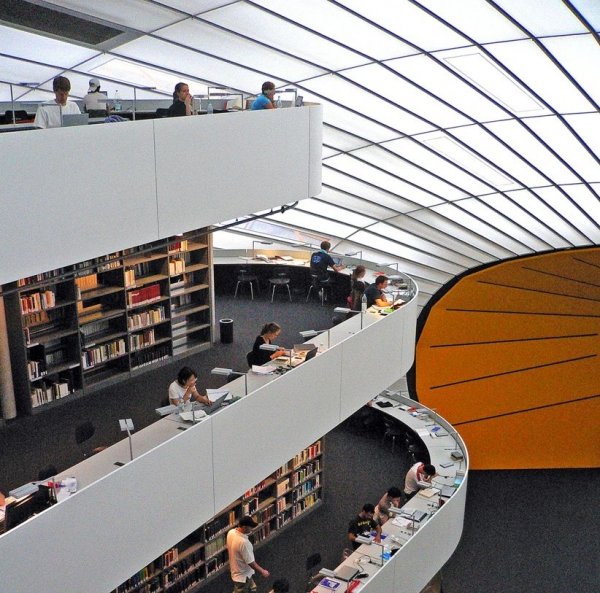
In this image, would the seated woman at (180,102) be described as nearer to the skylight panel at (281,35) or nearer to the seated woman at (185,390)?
the seated woman at (185,390)

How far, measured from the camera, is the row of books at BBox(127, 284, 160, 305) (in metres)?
16.2

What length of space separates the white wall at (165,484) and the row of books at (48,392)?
14.0 ft

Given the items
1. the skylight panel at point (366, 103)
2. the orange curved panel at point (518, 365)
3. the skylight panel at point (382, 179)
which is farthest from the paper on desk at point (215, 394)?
the skylight panel at point (382, 179)

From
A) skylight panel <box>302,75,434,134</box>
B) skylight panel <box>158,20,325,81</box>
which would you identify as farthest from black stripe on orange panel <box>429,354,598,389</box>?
skylight panel <box>158,20,325,81</box>

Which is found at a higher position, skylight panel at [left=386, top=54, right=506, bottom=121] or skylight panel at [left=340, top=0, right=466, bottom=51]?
skylight panel at [left=340, top=0, right=466, bottom=51]

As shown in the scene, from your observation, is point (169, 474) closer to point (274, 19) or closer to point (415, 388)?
point (274, 19)

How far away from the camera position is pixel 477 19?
54.0 feet

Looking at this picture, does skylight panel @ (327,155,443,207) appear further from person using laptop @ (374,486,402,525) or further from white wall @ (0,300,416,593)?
person using laptop @ (374,486,402,525)

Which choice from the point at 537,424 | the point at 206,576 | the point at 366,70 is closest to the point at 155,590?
the point at 206,576

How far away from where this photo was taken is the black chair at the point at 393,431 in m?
21.7

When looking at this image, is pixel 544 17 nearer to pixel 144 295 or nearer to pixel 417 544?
pixel 144 295

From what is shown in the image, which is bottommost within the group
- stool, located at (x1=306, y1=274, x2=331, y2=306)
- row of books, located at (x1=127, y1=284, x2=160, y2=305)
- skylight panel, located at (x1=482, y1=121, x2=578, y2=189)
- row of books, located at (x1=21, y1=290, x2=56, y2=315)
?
stool, located at (x1=306, y1=274, x2=331, y2=306)

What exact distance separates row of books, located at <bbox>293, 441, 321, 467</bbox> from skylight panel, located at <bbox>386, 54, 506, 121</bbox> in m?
10.0

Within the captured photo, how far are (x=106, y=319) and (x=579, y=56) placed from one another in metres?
11.9
